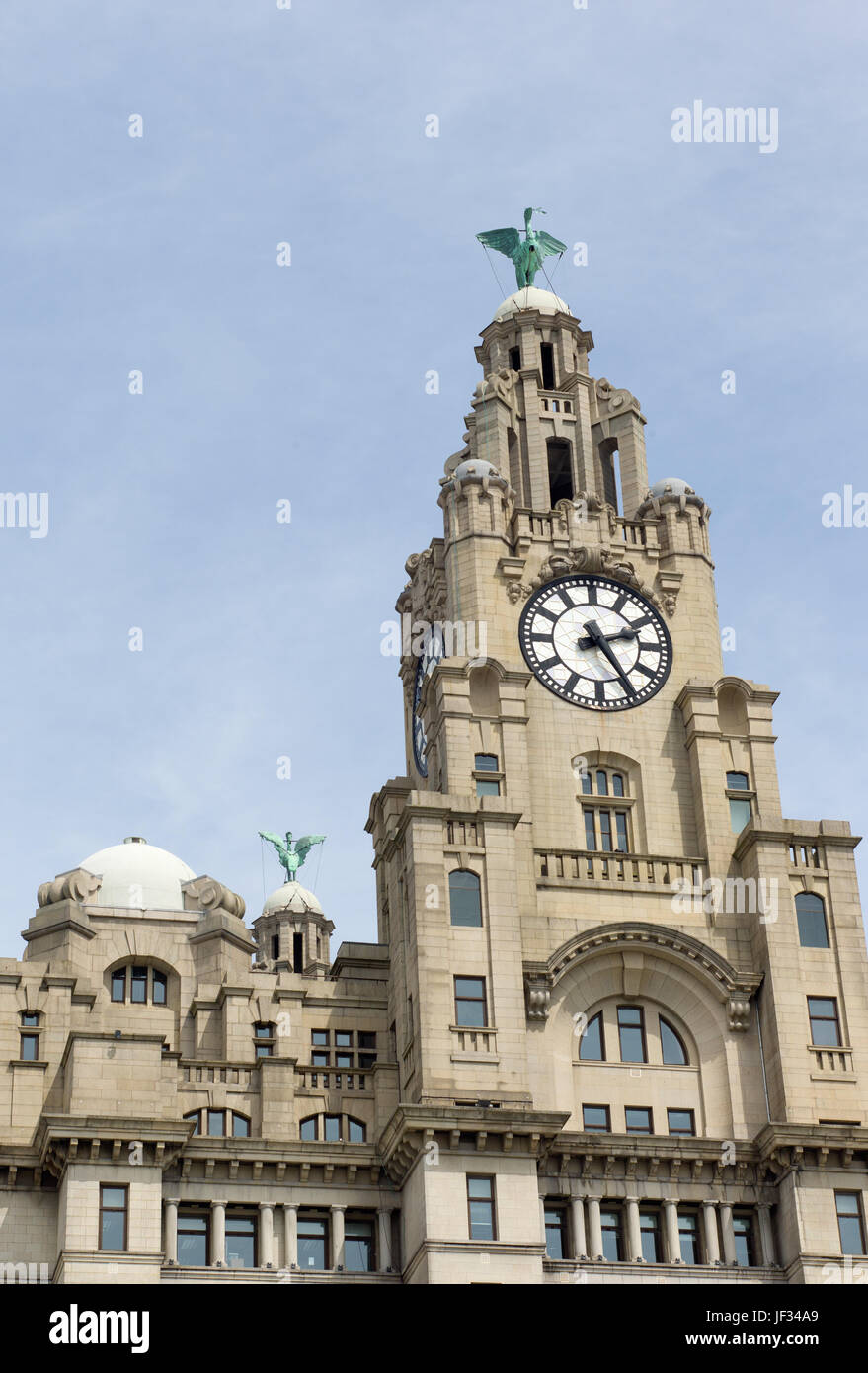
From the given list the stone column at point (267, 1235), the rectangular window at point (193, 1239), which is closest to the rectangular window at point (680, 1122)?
the stone column at point (267, 1235)

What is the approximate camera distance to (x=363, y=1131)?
6244 centimetres

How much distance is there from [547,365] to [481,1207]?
3552cm

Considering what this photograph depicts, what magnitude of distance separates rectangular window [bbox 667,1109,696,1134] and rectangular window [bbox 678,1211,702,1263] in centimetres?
254

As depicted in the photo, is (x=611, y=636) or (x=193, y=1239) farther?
(x=611, y=636)

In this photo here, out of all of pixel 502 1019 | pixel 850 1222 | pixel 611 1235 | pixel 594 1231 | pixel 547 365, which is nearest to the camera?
pixel 594 1231

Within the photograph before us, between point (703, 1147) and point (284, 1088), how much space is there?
12284 mm

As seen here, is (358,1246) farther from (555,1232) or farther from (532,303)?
(532,303)

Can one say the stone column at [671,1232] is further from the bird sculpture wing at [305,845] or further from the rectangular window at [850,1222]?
the bird sculpture wing at [305,845]

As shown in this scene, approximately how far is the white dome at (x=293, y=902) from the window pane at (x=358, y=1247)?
197 feet

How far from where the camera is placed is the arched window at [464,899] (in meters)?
62.6

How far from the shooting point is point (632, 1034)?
6419cm

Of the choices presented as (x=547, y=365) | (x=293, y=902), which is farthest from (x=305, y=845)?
(x=547, y=365)

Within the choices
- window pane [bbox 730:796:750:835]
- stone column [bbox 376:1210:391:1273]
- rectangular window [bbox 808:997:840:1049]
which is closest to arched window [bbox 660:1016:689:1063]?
rectangular window [bbox 808:997:840:1049]
